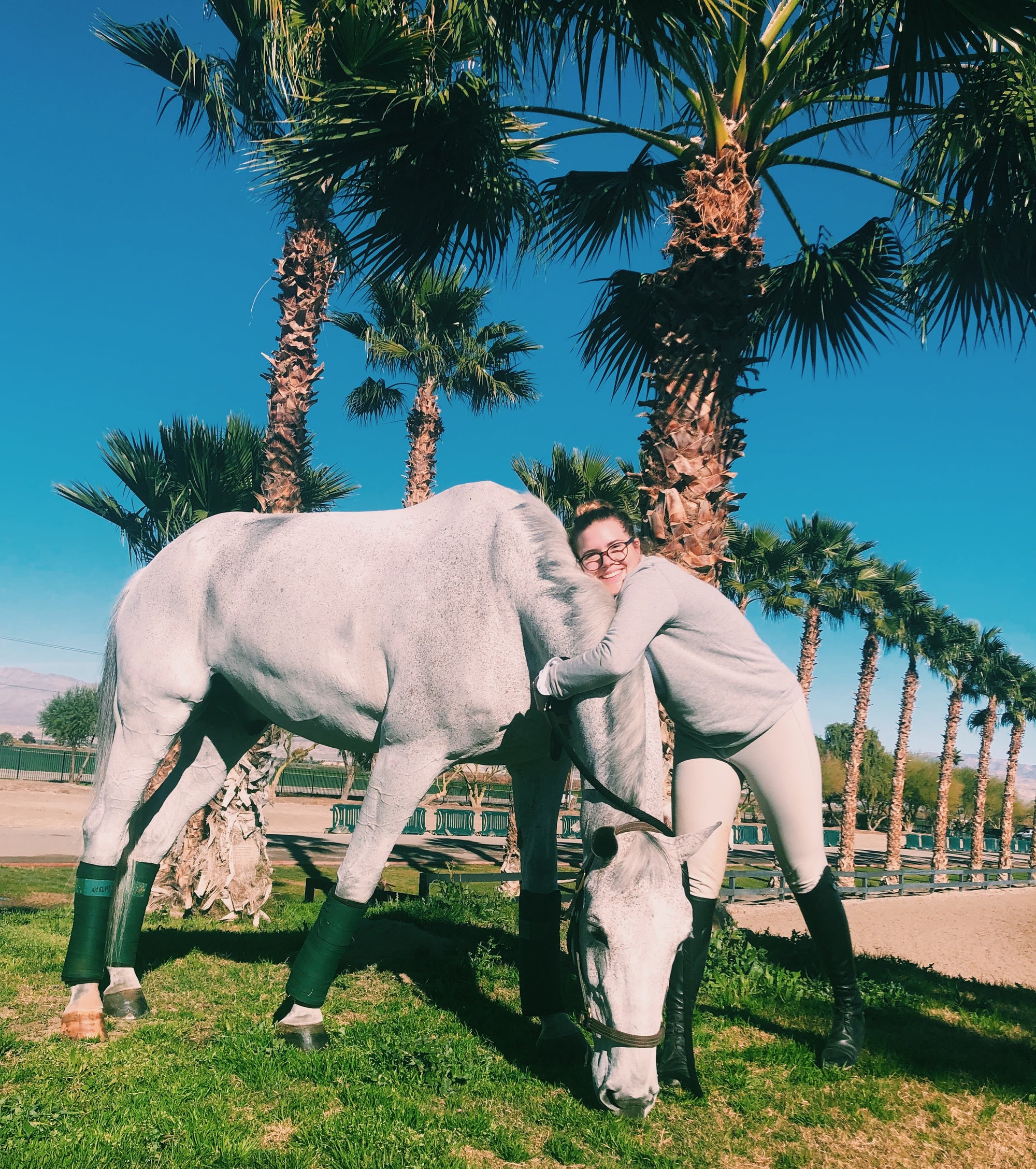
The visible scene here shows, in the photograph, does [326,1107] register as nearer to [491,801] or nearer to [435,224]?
[435,224]

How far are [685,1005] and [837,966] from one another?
66cm

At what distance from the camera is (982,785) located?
29875 mm

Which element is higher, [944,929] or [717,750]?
[717,750]

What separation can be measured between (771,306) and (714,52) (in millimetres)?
2562

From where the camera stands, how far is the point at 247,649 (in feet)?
12.3

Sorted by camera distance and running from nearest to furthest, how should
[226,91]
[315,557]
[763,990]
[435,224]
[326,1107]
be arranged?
[326,1107]
[315,557]
[763,990]
[435,224]
[226,91]

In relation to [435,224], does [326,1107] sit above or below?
below

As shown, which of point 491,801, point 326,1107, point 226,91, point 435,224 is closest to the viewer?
point 326,1107

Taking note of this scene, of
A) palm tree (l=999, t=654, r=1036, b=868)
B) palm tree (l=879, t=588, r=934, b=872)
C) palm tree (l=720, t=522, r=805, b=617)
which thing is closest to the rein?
palm tree (l=720, t=522, r=805, b=617)

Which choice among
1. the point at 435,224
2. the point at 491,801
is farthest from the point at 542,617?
the point at 491,801

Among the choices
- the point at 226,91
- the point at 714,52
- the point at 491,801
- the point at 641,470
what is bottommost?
the point at 491,801

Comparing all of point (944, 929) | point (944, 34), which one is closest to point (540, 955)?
point (944, 34)

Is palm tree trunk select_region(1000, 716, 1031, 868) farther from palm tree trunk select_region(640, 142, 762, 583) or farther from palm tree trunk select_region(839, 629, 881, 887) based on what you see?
palm tree trunk select_region(640, 142, 762, 583)

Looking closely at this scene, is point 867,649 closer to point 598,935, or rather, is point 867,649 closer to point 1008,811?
point 1008,811
